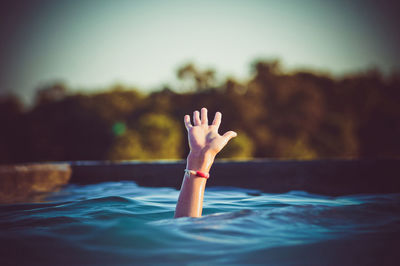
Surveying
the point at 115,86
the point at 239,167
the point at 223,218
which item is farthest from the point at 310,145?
the point at 223,218

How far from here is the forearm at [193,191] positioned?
1.95 metres

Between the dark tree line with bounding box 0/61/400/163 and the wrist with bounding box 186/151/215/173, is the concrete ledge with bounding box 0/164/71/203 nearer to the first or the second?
the wrist with bounding box 186/151/215/173

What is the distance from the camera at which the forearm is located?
76.7 inches

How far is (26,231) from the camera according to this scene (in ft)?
6.91

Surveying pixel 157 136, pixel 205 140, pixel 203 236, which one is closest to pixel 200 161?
pixel 205 140

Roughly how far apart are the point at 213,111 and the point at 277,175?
13.6m

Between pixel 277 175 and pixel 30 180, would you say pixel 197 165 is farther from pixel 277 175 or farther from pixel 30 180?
pixel 30 180

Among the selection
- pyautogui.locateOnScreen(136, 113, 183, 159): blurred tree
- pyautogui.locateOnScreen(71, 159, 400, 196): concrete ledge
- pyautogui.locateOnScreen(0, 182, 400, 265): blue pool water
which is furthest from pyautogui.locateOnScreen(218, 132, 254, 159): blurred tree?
pyautogui.locateOnScreen(0, 182, 400, 265): blue pool water

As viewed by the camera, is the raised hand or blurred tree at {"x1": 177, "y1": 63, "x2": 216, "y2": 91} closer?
the raised hand

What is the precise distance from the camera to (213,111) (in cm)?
1764

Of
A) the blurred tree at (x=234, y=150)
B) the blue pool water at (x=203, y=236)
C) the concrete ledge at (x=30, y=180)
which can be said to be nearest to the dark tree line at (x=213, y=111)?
the blurred tree at (x=234, y=150)

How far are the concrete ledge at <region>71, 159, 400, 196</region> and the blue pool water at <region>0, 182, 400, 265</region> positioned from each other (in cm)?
122

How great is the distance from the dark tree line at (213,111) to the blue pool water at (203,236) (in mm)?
10568

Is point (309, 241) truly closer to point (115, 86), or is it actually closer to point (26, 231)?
point (26, 231)
